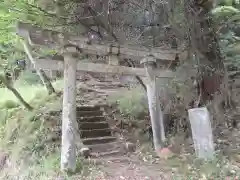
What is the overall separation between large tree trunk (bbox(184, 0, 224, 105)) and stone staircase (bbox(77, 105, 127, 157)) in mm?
2485

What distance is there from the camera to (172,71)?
26.4 ft

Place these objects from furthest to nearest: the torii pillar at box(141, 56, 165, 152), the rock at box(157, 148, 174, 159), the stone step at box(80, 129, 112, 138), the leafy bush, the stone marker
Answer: the leafy bush
the stone step at box(80, 129, 112, 138)
the torii pillar at box(141, 56, 165, 152)
the rock at box(157, 148, 174, 159)
the stone marker

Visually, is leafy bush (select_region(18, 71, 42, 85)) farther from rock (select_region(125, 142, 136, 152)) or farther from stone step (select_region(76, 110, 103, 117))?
rock (select_region(125, 142, 136, 152))

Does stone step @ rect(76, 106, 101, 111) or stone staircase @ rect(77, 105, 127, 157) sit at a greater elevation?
stone step @ rect(76, 106, 101, 111)

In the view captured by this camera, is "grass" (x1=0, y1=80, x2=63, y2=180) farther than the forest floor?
Yes

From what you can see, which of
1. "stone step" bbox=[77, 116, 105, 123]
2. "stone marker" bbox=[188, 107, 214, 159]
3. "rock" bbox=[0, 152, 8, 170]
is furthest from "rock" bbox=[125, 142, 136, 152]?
"rock" bbox=[0, 152, 8, 170]

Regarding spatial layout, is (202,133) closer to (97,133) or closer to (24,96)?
(97,133)

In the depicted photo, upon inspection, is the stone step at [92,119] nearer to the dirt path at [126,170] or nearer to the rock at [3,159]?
the dirt path at [126,170]

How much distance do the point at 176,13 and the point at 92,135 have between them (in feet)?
12.7

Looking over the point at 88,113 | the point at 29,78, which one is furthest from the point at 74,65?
the point at 29,78

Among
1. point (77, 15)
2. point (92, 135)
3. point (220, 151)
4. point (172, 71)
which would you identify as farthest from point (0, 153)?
point (220, 151)

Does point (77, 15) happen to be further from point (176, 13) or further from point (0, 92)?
point (0, 92)

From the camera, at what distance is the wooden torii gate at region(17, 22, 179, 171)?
604 centimetres

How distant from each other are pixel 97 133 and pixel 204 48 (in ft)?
11.7
